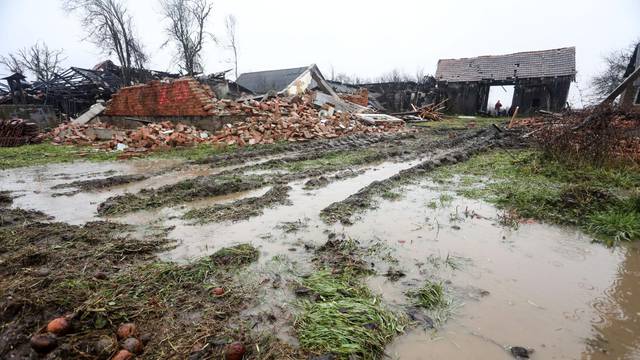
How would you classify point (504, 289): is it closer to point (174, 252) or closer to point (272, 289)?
point (272, 289)

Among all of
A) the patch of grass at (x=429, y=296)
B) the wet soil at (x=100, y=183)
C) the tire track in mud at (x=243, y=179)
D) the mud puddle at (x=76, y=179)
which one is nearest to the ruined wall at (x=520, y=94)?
the tire track in mud at (x=243, y=179)

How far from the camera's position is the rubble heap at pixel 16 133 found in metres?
11.3

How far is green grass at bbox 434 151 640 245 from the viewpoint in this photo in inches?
143

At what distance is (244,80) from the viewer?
28859mm

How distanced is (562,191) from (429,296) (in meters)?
3.39

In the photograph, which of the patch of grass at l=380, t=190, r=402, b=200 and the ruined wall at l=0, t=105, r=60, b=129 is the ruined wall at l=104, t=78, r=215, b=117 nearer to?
the ruined wall at l=0, t=105, r=60, b=129

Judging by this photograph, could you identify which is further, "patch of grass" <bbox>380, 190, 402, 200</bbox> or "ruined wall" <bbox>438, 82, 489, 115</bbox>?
"ruined wall" <bbox>438, 82, 489, 115</bbox>

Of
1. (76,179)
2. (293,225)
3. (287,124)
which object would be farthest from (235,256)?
(287,124)

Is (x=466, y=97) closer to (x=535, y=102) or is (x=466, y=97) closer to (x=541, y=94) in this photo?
(x=535, y=102)

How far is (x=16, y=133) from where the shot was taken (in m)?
11.5

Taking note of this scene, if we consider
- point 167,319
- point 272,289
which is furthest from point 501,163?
point 167,319

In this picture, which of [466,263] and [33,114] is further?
[33,114]

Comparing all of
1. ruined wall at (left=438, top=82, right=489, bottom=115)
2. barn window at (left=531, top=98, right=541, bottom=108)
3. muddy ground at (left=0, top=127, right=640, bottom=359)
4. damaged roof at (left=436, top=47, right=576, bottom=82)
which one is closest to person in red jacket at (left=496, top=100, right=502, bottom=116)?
ruined wall at (left=438, top=82, right=489, bottom=115)

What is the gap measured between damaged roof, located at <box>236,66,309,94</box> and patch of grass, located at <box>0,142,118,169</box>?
630 inches
